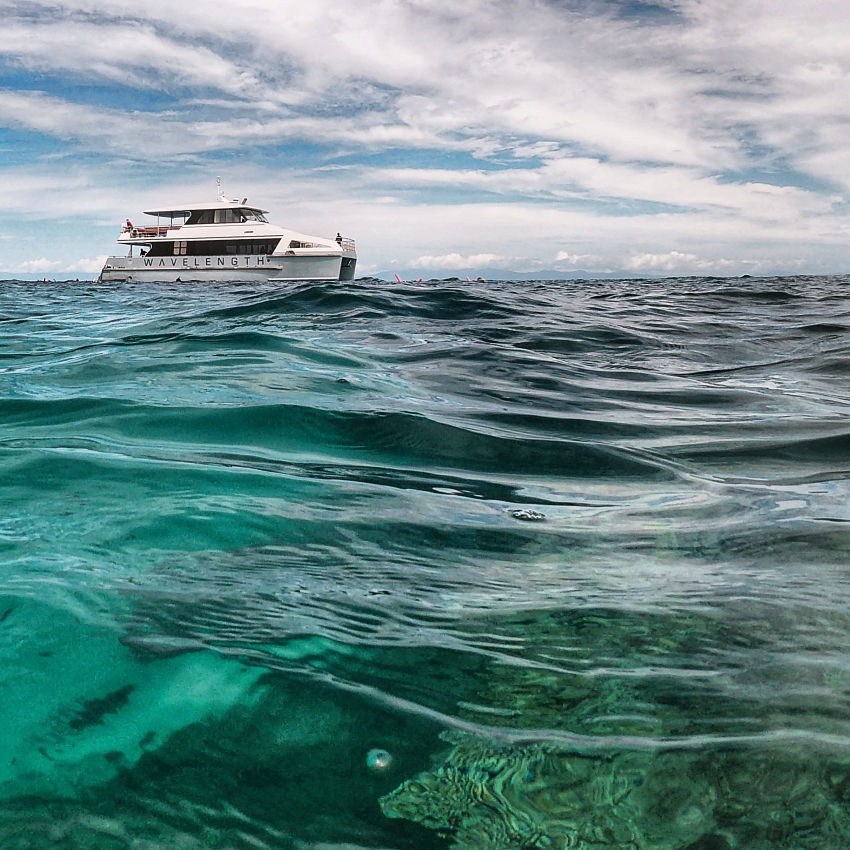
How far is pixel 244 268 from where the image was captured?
1283 inches

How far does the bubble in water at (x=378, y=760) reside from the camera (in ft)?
3.57

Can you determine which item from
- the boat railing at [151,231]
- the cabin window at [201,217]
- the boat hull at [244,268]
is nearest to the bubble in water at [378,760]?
the boat hull at [244,268]

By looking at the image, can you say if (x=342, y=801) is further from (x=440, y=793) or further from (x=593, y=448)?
(x=593, y=448)

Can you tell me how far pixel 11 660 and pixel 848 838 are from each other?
53.5 inches

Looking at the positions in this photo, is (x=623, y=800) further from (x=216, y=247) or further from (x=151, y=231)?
(x=151, y=231)

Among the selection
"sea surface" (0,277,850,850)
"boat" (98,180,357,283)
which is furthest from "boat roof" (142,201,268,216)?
"sea surface" (0,277,850,850)

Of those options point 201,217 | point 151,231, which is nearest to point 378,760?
point 201,217

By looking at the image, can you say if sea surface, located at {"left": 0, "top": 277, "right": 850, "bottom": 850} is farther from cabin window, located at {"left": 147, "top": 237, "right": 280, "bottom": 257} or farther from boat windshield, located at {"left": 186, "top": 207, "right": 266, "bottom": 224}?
boat windshield, located at {"left": 186, "top": 207, "right": 266, "bottom": 224}

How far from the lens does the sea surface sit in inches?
39.4

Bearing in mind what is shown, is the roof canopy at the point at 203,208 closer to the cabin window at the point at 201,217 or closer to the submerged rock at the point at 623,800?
the cabin window at the point at 201,217

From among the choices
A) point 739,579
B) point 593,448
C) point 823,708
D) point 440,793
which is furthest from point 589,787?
point 593,448

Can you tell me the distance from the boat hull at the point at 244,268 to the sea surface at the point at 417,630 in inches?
1166

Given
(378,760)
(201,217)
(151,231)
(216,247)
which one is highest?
(201,217)

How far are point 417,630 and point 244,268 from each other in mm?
32996
